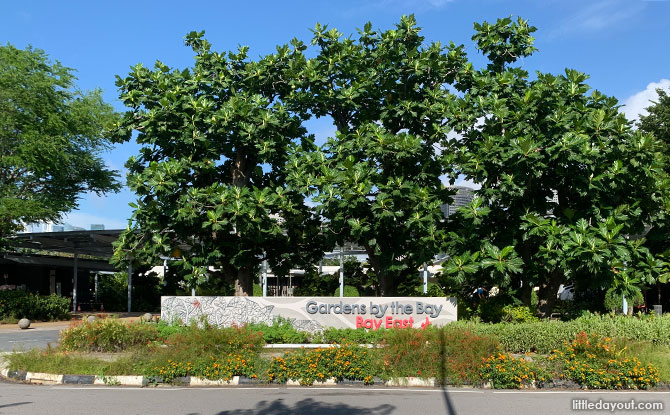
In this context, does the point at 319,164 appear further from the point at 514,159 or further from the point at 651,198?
the point at 651,198

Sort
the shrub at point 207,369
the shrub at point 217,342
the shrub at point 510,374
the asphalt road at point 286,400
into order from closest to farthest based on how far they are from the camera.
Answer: the asphalt road at point 286,400 < the shrub at point 510,374 < the shrub at point 207,369 < the shrub at point 217,342

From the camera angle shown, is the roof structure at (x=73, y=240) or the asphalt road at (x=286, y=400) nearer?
the asphalt road at (x=286, y=400)

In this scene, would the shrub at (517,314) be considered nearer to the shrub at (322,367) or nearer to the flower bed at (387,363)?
the flower bed at (387,363)

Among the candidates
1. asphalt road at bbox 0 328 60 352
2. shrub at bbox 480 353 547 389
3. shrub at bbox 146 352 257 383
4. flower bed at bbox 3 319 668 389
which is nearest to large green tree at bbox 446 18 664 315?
flower bed at bbox 3 319 668 389

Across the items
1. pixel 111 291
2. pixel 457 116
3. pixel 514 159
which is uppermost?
pixel 457 116

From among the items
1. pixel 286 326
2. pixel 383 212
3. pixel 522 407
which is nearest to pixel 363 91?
pixel 383 212

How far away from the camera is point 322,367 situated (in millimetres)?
11305

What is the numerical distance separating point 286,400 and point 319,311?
8.34 meters

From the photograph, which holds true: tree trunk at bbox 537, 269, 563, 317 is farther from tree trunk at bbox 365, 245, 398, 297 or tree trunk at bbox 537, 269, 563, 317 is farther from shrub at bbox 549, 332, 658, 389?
shrub at bbox 549, 332, 658, 389

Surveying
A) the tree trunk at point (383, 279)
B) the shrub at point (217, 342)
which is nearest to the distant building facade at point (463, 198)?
the tree trunk at point (383, 279)

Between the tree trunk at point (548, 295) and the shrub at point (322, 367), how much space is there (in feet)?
28.0

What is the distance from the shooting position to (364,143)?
56.4 ft

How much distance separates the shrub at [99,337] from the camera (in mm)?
14422

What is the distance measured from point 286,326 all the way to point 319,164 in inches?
193
